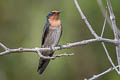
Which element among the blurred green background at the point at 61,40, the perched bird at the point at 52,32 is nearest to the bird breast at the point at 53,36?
the perched bird at the point at 52,32

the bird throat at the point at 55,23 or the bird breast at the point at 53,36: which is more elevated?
the bird throat at the point at 55,23

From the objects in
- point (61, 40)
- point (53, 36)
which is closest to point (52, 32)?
point (53, 36)

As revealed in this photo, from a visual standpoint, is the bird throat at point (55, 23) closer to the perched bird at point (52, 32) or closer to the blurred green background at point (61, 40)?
the perched bird at point (52, 32)

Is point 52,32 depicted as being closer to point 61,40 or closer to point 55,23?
point 55,23

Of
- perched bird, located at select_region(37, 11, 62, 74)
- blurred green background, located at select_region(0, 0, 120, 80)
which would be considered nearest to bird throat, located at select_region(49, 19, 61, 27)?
perched bird, located at select_region(37, 11, 62, 74)

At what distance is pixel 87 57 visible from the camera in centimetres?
1064

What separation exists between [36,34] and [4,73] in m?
1.47

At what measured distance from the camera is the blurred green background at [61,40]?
10.2 m

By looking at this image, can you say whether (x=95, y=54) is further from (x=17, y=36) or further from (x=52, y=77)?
(x=17, y=36)

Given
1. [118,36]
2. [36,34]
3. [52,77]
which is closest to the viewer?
[118,36]

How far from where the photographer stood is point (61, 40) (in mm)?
9844

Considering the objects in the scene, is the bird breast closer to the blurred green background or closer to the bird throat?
the bird throat

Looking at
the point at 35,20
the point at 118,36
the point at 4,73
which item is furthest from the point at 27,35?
the point at 118,36

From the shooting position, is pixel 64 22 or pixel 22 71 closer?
pixel 64 22
